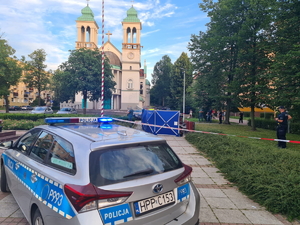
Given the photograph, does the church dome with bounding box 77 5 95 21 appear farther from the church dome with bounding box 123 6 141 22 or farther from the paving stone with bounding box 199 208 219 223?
the paving stone with bounding box 199 208 219 223

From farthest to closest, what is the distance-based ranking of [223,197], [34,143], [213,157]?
[213,157] < [223,197] < [34,143]

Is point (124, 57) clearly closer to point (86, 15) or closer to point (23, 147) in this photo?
point (86, 15)

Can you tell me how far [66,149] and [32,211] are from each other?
938 mm

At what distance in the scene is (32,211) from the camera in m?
2.84

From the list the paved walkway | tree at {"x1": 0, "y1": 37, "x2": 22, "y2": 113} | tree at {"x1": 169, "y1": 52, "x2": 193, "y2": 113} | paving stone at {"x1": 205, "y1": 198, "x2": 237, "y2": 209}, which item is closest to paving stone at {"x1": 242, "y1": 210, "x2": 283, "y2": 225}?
the paved walkway

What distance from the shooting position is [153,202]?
2.39 meters

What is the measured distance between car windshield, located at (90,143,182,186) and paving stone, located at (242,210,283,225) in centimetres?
198

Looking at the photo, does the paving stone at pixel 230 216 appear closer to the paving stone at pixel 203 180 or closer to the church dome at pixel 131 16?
the paving stone at pixel 203 180

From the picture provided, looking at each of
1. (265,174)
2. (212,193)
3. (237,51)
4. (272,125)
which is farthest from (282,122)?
(237,51)

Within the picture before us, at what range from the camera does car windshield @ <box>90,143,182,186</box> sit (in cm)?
228

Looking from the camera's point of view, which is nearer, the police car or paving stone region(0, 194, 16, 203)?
the police car

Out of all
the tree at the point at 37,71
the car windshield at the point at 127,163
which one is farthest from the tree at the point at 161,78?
the car windshield at the point at 127,163

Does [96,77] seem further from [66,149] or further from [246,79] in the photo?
[66,149]

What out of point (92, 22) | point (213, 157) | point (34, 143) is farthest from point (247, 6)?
point (92, 22)
